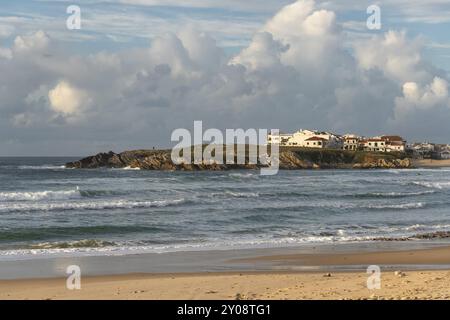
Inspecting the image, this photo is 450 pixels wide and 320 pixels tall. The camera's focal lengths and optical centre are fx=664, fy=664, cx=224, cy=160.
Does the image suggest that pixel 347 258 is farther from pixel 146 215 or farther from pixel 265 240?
pixel 146 215

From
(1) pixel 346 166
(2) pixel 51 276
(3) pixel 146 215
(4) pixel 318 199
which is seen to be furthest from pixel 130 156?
(2) pixel 51 276

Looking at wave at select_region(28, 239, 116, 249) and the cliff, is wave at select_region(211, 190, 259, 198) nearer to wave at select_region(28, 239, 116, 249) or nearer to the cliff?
wave at select_region(28, 239, 116, 249)

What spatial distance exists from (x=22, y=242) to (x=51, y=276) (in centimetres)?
831

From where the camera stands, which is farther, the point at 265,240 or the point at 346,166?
the point at 346,166

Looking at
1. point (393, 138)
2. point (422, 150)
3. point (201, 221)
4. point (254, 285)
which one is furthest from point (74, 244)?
point (422, 150)

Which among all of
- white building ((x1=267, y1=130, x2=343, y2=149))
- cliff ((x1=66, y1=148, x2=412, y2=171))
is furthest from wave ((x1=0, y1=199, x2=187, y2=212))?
white building ((x1=267, y1=130, x2=343, y2=149))

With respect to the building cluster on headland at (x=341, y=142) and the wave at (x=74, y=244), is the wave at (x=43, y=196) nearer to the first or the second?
the wave at (x=74, y=244)

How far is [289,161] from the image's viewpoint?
128m

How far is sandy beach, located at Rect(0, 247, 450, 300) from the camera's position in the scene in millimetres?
12123

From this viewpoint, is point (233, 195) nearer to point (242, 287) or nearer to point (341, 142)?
point (242, 287)

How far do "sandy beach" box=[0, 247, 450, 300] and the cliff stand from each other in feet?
318

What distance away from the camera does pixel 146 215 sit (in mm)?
33500

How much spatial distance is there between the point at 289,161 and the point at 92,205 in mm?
92024
